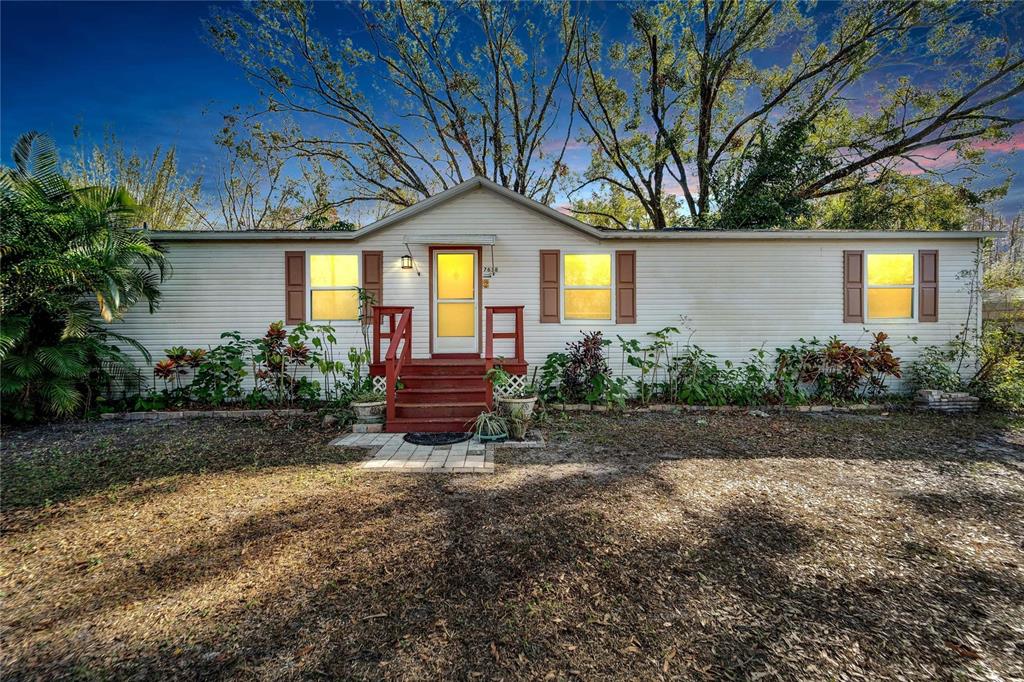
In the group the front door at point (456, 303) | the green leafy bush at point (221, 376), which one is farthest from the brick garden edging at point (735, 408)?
the green leafy bush at point (221, 376)

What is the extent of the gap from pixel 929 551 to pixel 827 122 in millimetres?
15473

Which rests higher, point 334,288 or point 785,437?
point 334,288

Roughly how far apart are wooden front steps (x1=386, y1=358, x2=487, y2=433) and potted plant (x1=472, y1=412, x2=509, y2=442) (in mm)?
302

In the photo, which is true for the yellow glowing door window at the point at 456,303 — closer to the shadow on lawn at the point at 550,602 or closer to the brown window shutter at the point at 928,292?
the shadow on lawn at the point at 550,602

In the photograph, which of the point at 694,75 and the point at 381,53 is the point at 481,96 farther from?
the point at 694,75

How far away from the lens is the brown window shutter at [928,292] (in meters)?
7.07

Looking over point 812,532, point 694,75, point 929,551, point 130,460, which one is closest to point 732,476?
point 812,532

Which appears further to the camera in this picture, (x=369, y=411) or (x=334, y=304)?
(x=334, y=304)

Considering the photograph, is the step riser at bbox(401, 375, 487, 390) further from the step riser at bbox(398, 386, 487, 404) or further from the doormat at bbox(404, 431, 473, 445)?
the doormat at bbox(404, 431, 473, 445)

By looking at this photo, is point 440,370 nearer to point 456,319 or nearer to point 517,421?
point 456,319

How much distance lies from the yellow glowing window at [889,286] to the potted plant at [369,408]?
335 inches

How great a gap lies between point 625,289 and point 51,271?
26.9ft

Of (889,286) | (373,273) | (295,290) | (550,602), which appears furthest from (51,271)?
(889,286)

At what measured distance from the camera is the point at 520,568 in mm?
2248
